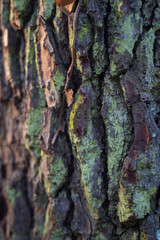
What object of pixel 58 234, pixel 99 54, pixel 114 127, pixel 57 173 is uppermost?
pixel 99 54

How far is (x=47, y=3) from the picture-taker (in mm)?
777

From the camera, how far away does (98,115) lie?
0.76 metres

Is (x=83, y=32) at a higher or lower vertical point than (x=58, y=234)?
higher

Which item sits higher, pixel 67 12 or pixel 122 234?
pixel 67 12

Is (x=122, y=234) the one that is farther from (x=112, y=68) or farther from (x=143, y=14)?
(x=143, y=14)

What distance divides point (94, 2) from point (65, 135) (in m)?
0.46

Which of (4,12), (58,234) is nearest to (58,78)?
(4,12)

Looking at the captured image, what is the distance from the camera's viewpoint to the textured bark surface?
27.7 inches

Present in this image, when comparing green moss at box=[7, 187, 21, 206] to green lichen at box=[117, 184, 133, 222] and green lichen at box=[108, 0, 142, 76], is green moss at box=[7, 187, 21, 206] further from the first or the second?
green lichen at box=[108, 0, 142, 76]

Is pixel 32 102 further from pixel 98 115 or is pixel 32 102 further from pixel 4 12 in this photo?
pixel 4 12

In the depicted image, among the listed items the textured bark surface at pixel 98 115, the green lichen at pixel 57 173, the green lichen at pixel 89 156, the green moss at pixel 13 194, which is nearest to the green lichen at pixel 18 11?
the textured bark surface at pixel 98 115

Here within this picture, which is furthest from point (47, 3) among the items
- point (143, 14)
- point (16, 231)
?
A: point (16, 231)

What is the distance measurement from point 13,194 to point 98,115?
597 mm

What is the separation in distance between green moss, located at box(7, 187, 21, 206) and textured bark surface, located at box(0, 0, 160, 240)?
8.4 inches
